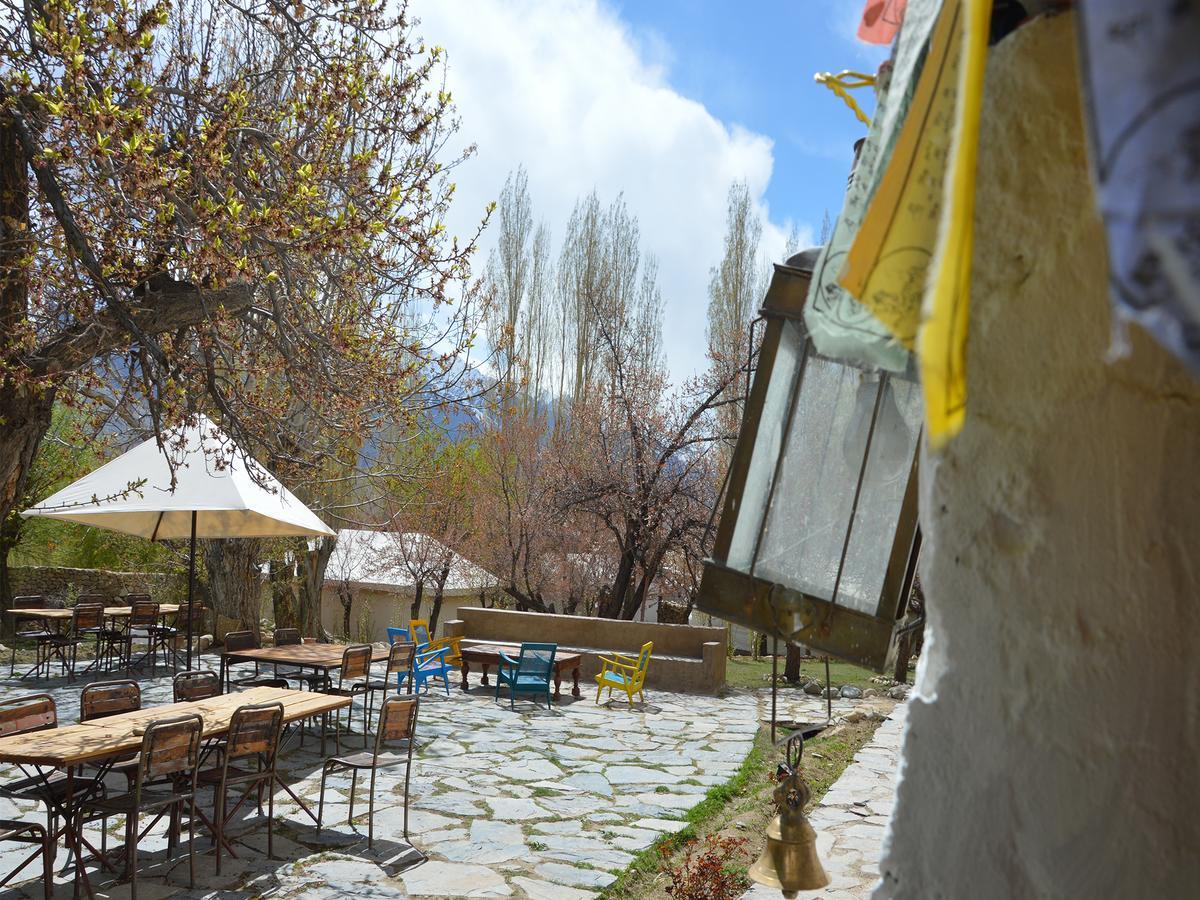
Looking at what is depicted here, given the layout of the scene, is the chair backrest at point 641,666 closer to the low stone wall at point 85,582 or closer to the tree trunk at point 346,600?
the low stone wall at point 85,582

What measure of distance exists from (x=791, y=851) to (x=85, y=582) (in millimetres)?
21734

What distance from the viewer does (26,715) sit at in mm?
6074

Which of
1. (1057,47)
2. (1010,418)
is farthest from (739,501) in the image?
(1057,47)

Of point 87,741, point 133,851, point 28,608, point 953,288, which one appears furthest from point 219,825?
point 28,608

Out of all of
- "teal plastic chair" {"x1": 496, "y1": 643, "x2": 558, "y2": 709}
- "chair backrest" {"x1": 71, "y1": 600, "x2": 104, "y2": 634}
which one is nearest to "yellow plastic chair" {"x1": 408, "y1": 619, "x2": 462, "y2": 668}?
"teal plastic chair" {"x1": 496, "y1": 643, "x2": 558, "y2": 709}

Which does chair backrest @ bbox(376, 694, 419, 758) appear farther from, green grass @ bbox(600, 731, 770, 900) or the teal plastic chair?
the teal plastic chair

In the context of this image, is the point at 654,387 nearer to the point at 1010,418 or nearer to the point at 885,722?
the point at 885,722

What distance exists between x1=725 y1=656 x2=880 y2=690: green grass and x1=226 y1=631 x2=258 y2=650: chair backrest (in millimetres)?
8552

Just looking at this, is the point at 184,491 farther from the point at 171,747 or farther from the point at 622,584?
the point at 622,584

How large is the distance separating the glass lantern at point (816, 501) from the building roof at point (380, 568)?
72.3ft

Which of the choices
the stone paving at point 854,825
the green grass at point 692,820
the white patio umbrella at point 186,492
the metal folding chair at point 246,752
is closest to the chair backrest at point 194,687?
the white patio umbrella at point 186,492

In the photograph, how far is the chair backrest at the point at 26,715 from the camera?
233 inches

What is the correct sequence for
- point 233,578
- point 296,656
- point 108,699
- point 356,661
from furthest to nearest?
point 233,578 < point 296,656 < point 356,661 < point 108,699

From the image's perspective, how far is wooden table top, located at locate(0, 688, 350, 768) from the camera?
17.2 feet
